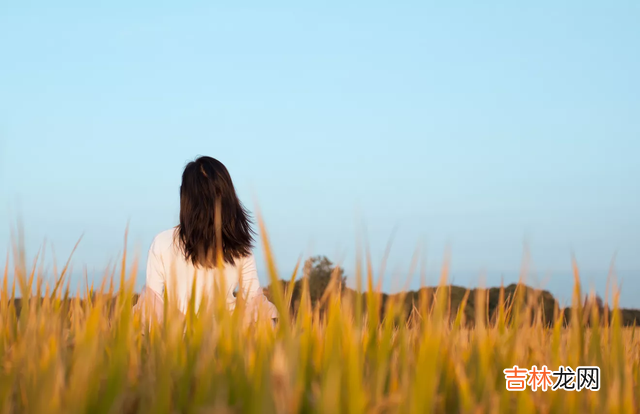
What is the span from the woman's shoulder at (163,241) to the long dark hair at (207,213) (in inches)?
6.3

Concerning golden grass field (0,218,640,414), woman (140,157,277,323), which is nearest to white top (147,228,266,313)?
woman (140,157,277,323)

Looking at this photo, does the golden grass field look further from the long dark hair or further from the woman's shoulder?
the woman's shoulder

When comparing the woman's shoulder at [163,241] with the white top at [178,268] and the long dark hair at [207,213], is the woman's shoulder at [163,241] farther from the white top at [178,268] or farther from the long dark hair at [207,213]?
the long dark hair at [207,213]

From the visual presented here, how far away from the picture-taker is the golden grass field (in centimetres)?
153

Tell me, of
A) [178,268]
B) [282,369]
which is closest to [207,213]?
[178,268]

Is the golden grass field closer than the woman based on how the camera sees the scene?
Yes

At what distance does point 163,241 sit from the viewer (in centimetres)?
436

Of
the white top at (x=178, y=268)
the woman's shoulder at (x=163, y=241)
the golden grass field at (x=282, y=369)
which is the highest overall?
the woman's shoulder at (x=163, y=241)

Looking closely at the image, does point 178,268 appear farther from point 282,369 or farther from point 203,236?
point 282,369

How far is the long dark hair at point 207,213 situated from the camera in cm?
403

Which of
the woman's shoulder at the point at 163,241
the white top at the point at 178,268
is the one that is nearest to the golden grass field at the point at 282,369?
the white top at the point at 178,268

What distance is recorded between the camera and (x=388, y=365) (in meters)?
2.19

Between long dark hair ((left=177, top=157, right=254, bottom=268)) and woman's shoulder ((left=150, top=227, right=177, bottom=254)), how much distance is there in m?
0.16

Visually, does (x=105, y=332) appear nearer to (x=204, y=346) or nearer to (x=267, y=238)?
(x=204, y=346)
